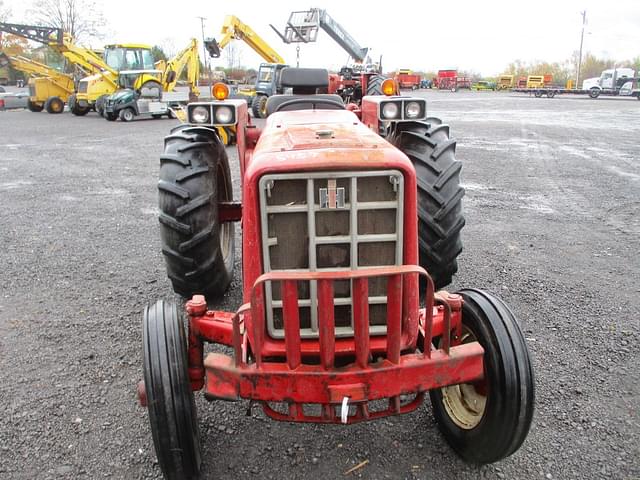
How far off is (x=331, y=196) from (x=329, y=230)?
168 millimetres

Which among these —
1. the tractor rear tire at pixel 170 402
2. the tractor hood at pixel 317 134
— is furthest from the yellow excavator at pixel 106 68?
the tractor rear tire at pixel 170 402

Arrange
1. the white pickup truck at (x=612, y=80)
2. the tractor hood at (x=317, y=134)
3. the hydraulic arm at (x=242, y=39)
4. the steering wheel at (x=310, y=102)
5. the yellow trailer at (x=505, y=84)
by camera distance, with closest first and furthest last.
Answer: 1. the tractor hood at (x=317, y=134)
2. the steering wheel at (x=310, y=102)
3. the hydraulic arm at (x=242, y=39)
4. the white pickup truck at (x=612, y=80)
5. the yellow trailer at (x=505, y=84)

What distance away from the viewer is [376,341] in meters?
2.48

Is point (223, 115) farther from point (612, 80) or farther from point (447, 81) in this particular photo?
point (447, 81)

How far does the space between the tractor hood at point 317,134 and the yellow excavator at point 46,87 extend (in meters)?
25.4

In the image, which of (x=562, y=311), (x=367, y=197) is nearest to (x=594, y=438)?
(x=562, y=311)

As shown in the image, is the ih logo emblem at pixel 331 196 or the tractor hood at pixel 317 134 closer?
the ih logo emblem at pixel 331 196

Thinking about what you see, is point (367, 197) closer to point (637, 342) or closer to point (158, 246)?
point (637, 342)

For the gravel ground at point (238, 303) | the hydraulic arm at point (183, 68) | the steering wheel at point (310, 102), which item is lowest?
the gravel ground at point (238, 303)

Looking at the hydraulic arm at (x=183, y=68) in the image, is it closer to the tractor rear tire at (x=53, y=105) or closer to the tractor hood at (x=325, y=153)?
the tractor rear tire at (x=53, y=105)

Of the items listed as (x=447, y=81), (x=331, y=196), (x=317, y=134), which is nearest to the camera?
(x=331, y=196)

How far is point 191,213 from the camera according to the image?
12.0ft

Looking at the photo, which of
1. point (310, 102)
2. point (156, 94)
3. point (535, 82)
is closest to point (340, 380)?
point (310, 102)

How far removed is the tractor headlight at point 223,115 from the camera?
3.77m
